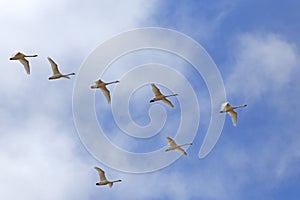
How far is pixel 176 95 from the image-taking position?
308 ft

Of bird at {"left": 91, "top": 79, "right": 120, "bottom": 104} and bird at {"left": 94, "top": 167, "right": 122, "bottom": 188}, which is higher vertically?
bird at {"left": 91, "top": 79, "right": 120, "bottom": 104}

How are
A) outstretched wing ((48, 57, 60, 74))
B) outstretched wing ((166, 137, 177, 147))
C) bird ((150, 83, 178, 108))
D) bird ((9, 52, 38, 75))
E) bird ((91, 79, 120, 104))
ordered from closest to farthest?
bird ((9, 52, 38, 75)), outstretched wing ((48, 57, 60, 74)), bird ((91, 79, 120, 104)), outstretched wing ((166, 137, 177, 147)), bird ((150, 83, 178, 108))

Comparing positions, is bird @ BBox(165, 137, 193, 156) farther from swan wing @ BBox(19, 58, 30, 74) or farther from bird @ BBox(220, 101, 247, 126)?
swan wing @ BBox(19, 58, 30, 74)

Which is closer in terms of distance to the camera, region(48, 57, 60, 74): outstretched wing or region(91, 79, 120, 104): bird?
region(48, 57, 60, 74): outstretched wing

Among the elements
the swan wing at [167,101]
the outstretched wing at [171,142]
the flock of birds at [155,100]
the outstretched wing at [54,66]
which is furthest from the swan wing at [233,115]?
the outstretched wing at [54,66]

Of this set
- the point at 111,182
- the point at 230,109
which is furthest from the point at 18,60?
the point at 230,109

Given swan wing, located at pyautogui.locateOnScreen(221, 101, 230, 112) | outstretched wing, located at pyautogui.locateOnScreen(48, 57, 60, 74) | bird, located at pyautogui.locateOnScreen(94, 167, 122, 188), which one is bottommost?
bird, located at pyautogui.locateOnScreen(94, 167, 122, 188)

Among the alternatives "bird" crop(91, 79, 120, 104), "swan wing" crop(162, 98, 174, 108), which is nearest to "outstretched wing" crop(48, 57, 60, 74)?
"bird" crop(91, 79, 120, 104)

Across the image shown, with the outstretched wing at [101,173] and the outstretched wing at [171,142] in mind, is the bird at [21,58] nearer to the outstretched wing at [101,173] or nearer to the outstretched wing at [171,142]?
the outstretched wing at [101,173]

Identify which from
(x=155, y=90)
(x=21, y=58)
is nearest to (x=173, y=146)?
(x=155, y=90)

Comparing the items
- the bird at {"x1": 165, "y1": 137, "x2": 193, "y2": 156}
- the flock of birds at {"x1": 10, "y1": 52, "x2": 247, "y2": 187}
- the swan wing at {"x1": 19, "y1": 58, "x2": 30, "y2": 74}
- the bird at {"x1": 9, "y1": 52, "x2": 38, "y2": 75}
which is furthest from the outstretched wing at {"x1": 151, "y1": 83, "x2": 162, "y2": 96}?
the bird at {"x1": 9, "y1": 52, "x2": 38, "y2": 75}

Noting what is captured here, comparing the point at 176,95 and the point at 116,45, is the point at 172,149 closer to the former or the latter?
the point at 176,95

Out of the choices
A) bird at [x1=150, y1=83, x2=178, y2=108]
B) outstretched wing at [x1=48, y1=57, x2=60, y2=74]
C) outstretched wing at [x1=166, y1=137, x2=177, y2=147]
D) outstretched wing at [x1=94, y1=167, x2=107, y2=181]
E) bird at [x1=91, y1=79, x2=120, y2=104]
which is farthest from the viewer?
bird at [x1=150, y1=83, x2=178, y2=108]

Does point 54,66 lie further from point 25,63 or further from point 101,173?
point 101,173
